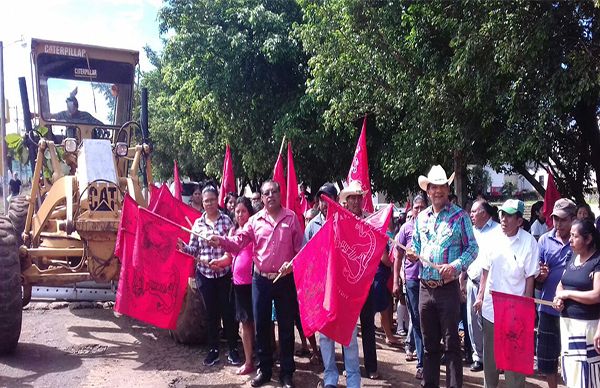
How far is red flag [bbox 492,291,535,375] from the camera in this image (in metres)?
4.29

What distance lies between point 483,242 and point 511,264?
0.40m

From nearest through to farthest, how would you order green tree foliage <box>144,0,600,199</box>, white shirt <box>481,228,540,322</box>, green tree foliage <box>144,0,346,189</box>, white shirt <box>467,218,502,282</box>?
1. white shirt <box>481,228,540,322</box>
2. white shirt <box>467,218,502,282</box>
3. green tree foliage <box>144,0,600,199</box>
4. green tree foliage <box>144,0,346,189</box>

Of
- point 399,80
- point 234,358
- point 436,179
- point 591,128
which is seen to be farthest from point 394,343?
point 591,128

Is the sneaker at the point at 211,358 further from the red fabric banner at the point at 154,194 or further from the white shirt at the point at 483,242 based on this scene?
the white shirt at the point at 483,242

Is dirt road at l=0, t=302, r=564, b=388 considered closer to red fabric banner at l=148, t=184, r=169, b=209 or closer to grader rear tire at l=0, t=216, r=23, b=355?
grader rear tire at l=0, t=216, r=23, b=355

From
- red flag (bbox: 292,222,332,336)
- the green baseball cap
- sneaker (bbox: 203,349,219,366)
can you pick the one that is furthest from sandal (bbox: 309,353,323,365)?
the green baseball cap

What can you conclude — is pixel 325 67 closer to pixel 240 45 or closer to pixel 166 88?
pixel 240 45

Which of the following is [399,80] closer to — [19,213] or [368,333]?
[368,333]

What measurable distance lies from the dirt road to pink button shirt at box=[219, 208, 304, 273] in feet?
4.06

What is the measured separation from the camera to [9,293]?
219 inches

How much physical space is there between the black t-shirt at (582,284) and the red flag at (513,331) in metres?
0.29

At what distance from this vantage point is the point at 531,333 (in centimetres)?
431

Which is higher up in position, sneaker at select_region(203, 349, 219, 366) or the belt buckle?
the belt buckle

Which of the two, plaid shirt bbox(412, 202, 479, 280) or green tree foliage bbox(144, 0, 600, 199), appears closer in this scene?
plaid shirt bbox(412, 202, 479, 280)
